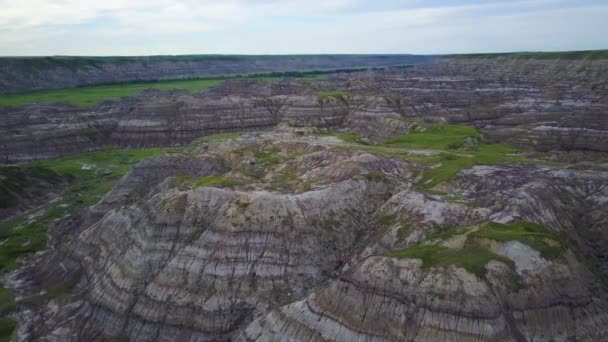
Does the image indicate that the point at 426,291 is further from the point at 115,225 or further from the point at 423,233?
the point at 115,225

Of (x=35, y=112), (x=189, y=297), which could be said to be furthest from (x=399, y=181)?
(x=35, y=112)

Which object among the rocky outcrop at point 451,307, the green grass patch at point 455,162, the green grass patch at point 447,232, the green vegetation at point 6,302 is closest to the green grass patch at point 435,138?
the green grass patch at point 455,162

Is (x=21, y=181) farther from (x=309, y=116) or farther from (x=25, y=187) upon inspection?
(x=309, y=116)

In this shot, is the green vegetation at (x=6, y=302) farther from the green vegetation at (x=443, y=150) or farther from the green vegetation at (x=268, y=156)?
the green vegetation at (x=443, y=150)

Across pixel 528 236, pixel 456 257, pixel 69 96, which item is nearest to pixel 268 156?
pixel 456 257

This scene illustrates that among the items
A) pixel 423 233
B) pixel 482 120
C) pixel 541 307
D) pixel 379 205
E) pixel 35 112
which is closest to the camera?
pixel 541 307
